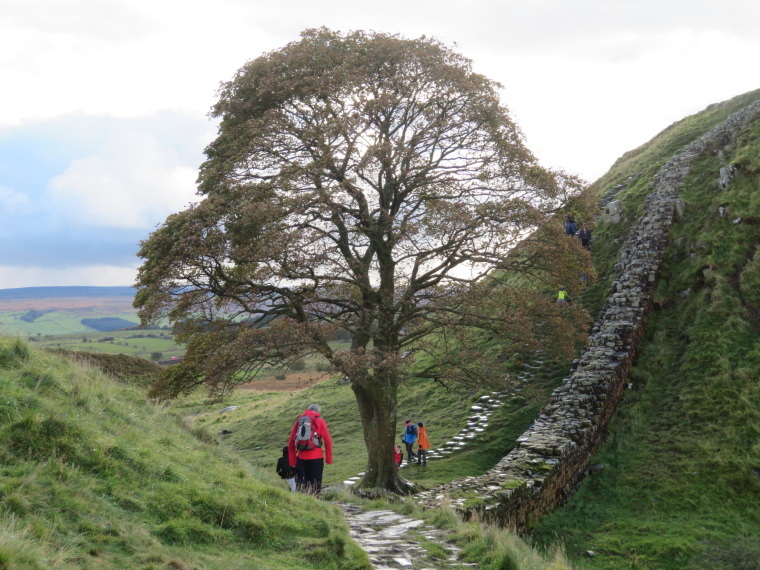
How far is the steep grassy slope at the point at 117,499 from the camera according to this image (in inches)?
213

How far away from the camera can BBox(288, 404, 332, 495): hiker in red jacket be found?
12.3 metres

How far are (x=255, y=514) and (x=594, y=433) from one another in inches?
513

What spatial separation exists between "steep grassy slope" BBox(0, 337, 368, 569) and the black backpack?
247 cm

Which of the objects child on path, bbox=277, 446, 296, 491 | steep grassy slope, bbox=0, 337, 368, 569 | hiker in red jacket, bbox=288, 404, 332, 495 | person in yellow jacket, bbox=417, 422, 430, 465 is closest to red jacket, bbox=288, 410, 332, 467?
hiker in red jacket, bbox=288, 404, 332, 495

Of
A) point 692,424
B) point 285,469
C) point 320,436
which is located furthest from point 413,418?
point 320,436

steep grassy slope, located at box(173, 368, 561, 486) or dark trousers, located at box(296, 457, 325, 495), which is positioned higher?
dark trousers, located at box(296, 457, 325, 495)

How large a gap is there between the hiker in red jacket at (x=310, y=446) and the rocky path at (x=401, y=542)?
154cm

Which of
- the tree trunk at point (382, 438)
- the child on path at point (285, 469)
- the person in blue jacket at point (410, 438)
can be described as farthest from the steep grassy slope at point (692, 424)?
the person in blue jacket at point (410, 438)

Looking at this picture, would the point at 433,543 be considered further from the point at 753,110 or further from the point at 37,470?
the point at 753,110

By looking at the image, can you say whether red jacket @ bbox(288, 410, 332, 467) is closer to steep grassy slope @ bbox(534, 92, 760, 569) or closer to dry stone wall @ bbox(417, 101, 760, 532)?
dry stone wall @ bbox(417, 101, 760, 532)

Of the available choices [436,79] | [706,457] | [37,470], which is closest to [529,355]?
[706,457]

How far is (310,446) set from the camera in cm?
1250

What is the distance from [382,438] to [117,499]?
33.2 ft

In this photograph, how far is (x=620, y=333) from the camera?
70.3 feet
